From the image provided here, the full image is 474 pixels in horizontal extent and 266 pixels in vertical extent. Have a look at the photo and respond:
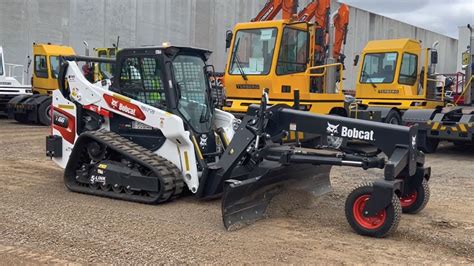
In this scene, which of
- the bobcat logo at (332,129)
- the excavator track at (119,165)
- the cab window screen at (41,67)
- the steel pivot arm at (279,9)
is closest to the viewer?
the bobcat logo at (332,129)

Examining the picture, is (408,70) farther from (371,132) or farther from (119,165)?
(119,165)

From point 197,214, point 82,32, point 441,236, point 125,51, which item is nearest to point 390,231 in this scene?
point 441,236

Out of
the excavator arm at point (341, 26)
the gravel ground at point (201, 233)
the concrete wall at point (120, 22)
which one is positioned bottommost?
the gravel ground at point (201, 233)

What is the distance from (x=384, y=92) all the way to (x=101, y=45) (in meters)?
16.0

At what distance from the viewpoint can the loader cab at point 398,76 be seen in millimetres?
13664

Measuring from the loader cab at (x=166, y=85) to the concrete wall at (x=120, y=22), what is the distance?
665 inches

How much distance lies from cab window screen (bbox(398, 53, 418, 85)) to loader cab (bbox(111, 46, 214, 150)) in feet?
26.9

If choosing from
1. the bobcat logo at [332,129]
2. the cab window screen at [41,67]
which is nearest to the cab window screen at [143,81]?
the bobcat logo at [332,129]

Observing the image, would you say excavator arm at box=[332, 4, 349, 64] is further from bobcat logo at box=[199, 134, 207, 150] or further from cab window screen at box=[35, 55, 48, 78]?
cab window screen at box=[35, 55, 48, 78]

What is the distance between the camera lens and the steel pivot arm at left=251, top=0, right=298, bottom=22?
13375mm

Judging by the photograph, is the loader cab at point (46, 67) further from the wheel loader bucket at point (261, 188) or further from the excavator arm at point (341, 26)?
the wheel loader bucket at point (261, 188)

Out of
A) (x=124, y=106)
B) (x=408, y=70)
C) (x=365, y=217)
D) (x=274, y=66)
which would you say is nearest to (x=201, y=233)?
(x=365, y=217)

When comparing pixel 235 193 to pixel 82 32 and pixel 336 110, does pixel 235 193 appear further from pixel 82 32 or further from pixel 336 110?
pixel 82 32

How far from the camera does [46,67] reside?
1808cm
